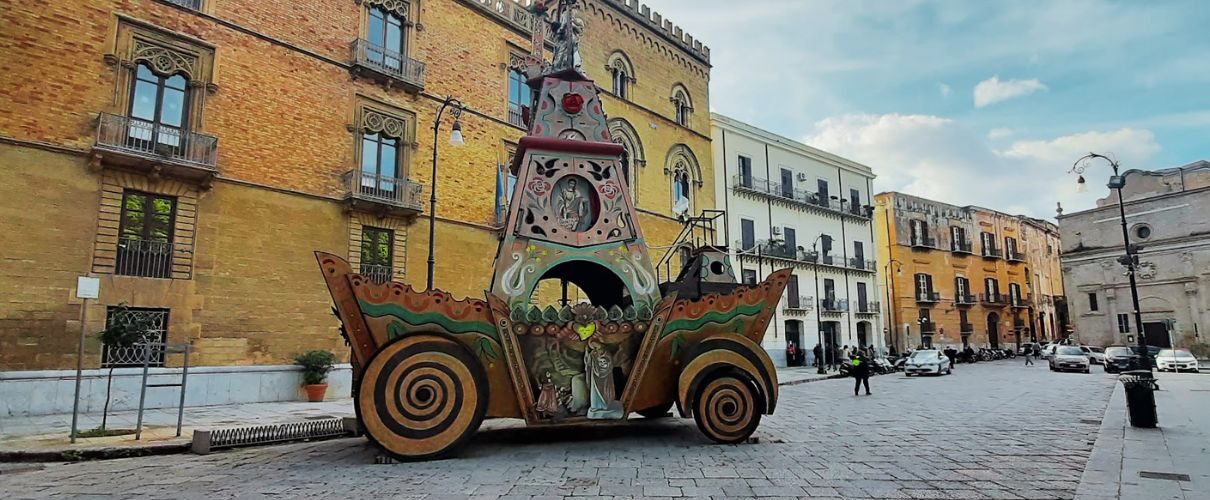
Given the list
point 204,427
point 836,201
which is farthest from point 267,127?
point 836,201

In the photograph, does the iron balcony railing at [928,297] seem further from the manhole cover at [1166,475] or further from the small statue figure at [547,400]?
the small statue figure at [547,400]

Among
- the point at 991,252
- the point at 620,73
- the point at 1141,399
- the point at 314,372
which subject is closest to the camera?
the point at 1141,399

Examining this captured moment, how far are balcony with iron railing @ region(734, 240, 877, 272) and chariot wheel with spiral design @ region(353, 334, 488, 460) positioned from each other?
23777mm

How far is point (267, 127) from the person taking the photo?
17188mm

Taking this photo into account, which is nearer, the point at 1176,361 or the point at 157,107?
the point at 157,107

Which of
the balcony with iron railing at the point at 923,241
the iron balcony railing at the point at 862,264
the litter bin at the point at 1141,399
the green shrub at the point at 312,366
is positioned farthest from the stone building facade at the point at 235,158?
the balcony with iron railing at the point at 923,241

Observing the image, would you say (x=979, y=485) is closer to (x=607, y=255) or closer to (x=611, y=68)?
(x=607, y=255)

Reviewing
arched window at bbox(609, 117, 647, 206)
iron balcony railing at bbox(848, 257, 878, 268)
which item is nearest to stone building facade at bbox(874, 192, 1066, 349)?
iron balcony railing at bbox(848, 257, 878, 268)

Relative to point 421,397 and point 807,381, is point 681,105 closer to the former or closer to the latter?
point 807,381

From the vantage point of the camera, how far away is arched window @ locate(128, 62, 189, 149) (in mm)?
15141

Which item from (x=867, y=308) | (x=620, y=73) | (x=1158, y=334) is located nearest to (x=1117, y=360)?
(x=867, y=308)

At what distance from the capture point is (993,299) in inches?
1940

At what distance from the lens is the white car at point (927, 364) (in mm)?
27969

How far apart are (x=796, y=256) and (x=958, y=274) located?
19.9 m
